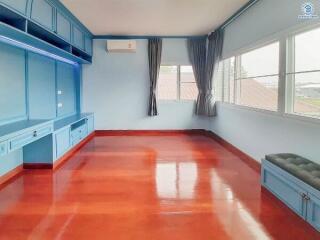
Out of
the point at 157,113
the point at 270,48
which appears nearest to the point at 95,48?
the point at 157,113

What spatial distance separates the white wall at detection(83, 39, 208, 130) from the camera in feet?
24.5

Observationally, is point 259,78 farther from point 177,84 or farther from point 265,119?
point 177,84

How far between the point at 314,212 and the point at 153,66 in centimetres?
558

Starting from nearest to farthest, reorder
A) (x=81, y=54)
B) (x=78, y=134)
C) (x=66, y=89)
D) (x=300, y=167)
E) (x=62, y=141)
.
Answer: (x=300, y=167)
(x=62, y=141)
(x=78, y=134)
(x=66, y=89)
(x=81, y=54)

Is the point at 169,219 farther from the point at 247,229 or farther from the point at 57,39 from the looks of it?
the point at 57,39

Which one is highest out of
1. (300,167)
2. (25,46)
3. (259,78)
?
(25,46)

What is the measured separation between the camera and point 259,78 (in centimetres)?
458

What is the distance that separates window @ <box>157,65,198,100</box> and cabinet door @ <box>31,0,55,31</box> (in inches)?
147

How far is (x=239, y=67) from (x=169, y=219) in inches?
146

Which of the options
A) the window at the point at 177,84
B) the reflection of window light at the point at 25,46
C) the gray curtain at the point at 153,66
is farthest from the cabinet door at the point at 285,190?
the window at the point at 177,84

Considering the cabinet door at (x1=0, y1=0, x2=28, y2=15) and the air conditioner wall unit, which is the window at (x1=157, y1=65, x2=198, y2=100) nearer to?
the air conditioner wall unit

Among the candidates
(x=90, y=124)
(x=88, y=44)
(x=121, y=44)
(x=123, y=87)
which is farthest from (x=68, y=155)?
(x=121, y=44)

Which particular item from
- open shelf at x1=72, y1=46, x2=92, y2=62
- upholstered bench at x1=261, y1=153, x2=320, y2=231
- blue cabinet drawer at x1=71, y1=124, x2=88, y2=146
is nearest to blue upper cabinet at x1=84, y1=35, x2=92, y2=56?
open shelf at x1=72, y1=46, x2=92, y2=62

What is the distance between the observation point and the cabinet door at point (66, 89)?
5750mm
